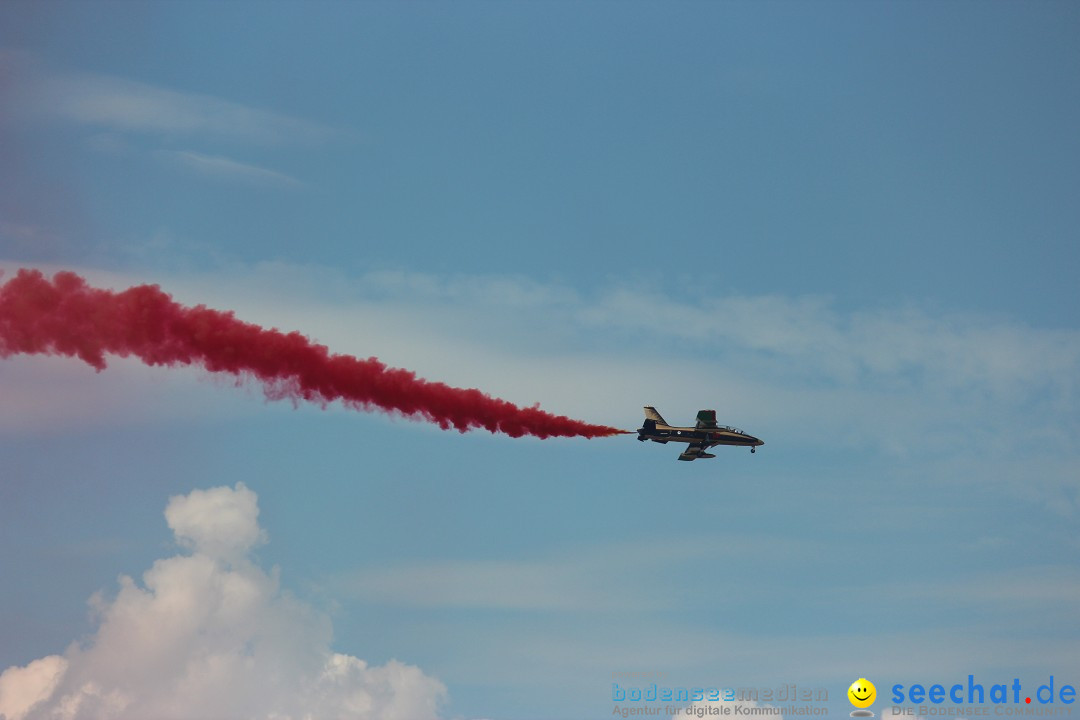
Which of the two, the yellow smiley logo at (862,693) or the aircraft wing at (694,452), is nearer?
the yellow smiley logo at (862,693)

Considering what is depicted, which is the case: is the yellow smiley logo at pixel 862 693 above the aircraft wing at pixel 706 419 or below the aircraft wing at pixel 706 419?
below

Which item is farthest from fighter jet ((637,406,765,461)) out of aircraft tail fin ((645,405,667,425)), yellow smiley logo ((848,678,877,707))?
yellow smiley logo ((848,678,877,707))

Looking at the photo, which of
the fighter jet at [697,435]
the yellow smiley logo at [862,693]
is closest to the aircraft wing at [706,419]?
the fighter jet at [697,435]

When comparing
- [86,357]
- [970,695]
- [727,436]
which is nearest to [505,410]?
[727,436]

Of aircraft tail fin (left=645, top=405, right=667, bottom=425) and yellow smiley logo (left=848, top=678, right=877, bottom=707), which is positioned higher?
aircraft tail fin (left=645, top=405, right=667, bottom=425)

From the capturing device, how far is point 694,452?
14788 centimetres

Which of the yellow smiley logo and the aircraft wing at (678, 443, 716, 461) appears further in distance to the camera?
the aircraft wing at (678, 443, 716, 461)

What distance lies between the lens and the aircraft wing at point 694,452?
484ft

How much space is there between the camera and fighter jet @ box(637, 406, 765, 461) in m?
142

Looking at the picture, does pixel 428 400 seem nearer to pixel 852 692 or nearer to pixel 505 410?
pixel 505 410

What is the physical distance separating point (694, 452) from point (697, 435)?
2.52m

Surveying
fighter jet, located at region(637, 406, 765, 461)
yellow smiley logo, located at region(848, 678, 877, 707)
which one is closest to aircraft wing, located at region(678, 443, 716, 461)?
fighter jet, located at region(637, 406, 765, 461)

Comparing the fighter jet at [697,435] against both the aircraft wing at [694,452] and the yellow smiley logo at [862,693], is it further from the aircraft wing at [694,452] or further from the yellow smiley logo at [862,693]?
the yellow smiley logo at [862,693]

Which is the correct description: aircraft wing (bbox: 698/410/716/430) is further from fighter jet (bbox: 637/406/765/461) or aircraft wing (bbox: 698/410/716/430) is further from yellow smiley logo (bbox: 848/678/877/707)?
yellow smiley logo (bbox: 848/678/877/707)
